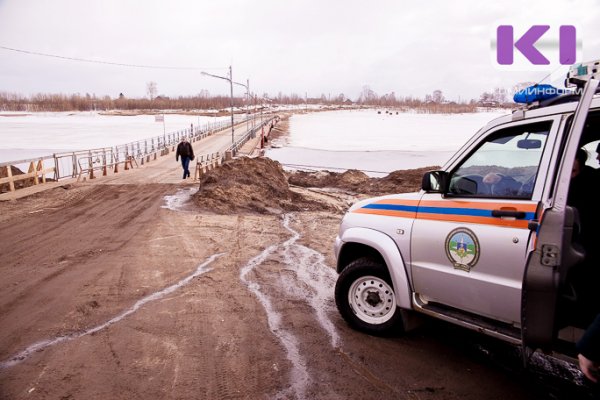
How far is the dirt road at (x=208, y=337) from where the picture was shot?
3.63 metres

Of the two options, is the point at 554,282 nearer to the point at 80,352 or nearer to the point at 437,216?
the point at 437,216

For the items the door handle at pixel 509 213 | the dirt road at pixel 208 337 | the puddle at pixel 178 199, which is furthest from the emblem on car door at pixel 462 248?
the puddle at pixel 178 199

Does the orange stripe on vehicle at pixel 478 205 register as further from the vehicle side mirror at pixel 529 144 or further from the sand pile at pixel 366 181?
the sand pile at pixel 366 181

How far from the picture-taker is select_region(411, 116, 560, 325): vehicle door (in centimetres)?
326

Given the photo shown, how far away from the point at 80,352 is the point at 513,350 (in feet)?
13.1

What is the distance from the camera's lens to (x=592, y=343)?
2.14 meters

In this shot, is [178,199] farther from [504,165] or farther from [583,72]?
[583,72]

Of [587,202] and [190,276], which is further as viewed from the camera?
[190,276]

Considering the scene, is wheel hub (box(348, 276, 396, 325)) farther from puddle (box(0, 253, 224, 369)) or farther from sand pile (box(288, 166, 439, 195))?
sand pile (box(288, 166, 439, 195))

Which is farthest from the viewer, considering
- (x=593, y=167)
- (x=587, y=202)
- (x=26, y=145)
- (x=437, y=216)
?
(x=26, y=145)

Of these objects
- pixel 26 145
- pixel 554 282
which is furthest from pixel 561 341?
pixel 26 145

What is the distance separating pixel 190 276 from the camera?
6547mm

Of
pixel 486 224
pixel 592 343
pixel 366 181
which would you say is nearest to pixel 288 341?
pixel 486 224

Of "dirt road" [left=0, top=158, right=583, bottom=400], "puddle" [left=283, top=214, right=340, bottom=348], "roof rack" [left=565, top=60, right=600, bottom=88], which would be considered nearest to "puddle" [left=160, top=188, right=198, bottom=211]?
"dirt road" [left=0, top=158, right=583, bottom=400]
